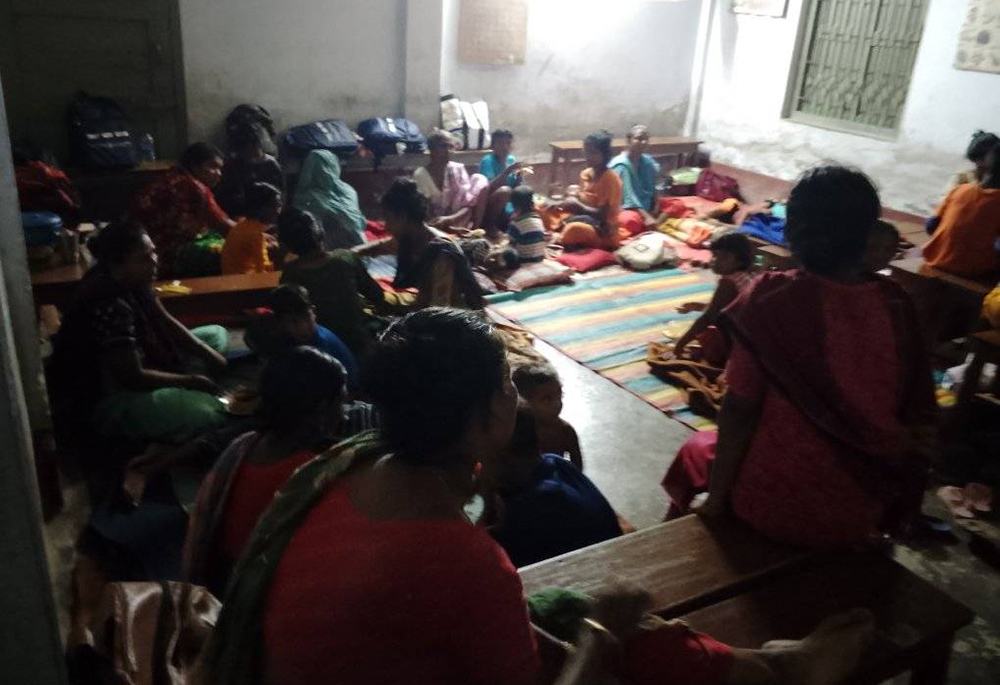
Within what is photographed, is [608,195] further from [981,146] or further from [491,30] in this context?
[981,146]

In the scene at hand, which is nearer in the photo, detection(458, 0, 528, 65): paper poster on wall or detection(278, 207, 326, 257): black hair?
detection(278, 207, 326, 257): black hair

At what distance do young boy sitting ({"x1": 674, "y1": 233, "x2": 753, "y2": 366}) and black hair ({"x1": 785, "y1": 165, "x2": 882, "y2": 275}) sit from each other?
95.2 inches

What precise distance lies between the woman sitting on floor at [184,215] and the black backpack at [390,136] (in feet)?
7.28

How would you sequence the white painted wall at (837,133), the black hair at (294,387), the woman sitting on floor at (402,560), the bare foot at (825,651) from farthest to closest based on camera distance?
the white painted wall at (837,133)
the black hair at (294,387)
the bare foot at (825,651)
the woman sitting on floor at (402,560)

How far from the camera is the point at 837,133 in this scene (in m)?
7.71

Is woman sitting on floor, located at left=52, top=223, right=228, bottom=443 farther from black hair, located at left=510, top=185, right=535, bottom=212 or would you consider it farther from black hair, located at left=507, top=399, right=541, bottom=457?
black hair, located at left=510, top=185, right=535, bottom=212

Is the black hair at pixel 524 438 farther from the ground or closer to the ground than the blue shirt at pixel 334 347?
farther from the ground

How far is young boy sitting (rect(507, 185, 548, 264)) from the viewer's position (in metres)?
6.34

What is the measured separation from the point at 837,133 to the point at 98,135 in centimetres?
619

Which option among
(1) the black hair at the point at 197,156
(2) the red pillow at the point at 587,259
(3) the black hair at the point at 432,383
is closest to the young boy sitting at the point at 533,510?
(3) the black hair at the point at 432,383

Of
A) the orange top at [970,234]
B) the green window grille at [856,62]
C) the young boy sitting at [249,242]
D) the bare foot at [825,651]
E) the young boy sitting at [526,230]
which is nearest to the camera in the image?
the bare foot at [825,651]

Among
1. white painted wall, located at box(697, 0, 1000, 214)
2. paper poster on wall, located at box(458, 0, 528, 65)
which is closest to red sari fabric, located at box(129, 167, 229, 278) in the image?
paper poster on wall, located at box(458, 0, 528, 65)

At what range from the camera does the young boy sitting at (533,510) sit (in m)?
2.24

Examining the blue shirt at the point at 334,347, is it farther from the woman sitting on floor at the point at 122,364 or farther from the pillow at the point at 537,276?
the pillow at the point at 537,276
